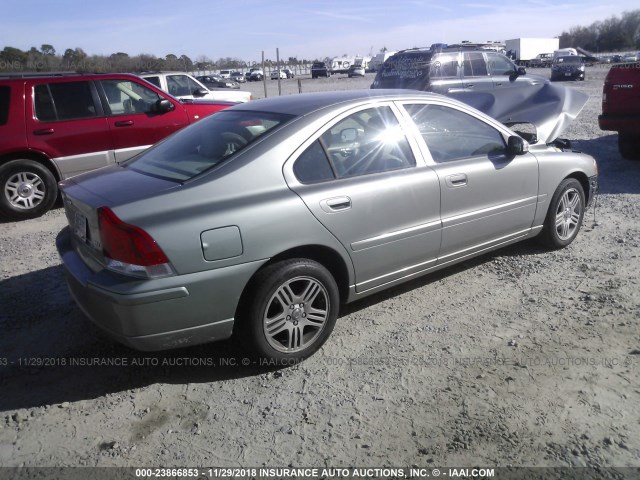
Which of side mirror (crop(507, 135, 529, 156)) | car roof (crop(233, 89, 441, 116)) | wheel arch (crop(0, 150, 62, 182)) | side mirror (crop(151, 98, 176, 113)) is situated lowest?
wheel arch (crop(0, 150, 62, 182))

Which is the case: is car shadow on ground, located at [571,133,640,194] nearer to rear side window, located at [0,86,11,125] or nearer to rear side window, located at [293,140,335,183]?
rear side window, located at [293,140,335,183]

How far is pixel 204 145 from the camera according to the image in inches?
147

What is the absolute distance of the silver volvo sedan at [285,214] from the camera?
2961mm

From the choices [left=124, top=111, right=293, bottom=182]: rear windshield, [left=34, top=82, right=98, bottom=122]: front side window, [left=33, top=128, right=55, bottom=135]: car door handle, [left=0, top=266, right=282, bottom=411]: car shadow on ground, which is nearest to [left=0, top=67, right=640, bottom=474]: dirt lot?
[left=0, top=266, right=282, bottom=411]: car shadow on ground

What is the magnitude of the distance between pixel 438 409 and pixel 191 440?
130 cm

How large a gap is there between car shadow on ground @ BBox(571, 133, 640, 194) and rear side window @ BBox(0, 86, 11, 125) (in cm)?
765

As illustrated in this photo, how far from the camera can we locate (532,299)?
4238 millimetres

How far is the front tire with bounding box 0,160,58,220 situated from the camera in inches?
264

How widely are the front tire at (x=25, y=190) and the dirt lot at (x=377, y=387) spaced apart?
249 cm

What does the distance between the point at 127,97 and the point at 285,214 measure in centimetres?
555

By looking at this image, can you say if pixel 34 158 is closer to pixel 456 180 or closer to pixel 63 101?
pixel 63 101

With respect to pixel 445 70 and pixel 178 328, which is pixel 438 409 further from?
pixel 445 70

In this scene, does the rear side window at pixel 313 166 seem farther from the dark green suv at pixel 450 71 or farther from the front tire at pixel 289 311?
the dark green suv at pixel 450 71

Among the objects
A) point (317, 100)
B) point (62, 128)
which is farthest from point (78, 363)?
point (62, 128)
